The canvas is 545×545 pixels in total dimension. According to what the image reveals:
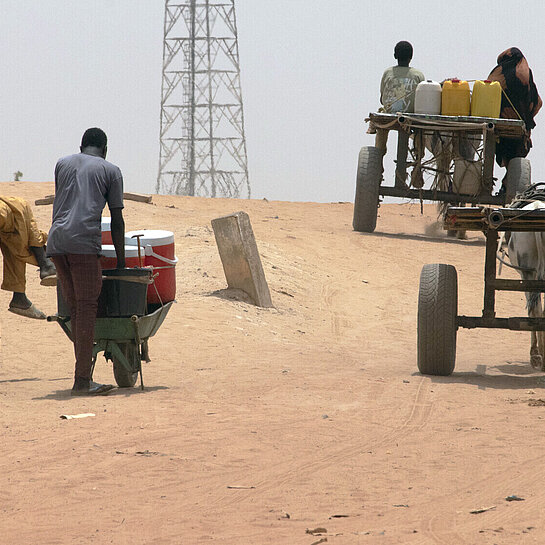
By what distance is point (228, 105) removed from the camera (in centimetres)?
3516

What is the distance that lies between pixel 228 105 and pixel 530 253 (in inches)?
1099

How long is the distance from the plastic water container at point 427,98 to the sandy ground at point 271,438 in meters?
4.91

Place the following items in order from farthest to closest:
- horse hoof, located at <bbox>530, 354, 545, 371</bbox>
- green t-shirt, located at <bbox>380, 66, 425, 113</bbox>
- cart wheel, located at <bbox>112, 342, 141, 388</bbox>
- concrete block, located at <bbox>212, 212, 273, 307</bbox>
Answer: green t-shirt, located at <bbox>380, 66, 425, 113</bbox>
concrete block, located at <bbox>212, 212, 273, 307</bbox>
horse hoof, located at <bbox>530, 354, 545, 371</bbox>
cart wheel, located at <bbox>112, 342, 141, 388</bbox>

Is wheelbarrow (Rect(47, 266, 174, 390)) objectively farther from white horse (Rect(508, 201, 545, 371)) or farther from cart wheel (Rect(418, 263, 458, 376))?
white horse (Rect(508, 201, 545, 371))

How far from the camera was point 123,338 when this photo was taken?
7238 mm

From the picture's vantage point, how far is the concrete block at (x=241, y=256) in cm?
1148

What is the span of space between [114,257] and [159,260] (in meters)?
0.45

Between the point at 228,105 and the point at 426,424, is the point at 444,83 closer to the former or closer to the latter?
the point at 426,424

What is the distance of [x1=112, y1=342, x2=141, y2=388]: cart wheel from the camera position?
24.1ft

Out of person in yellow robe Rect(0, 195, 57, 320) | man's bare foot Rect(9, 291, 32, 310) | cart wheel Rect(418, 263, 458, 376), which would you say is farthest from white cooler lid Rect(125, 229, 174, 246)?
cart wheel Rect(418, 263, 458, 376)

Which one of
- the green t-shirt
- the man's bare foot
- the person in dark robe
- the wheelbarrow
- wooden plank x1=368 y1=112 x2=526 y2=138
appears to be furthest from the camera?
the person in dark robe

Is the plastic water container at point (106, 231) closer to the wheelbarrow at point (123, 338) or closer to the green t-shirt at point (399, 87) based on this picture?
the wheelbarrow at point (123, 338)

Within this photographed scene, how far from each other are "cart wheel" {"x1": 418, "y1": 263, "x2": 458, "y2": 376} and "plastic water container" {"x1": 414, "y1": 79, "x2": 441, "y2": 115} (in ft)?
27.4

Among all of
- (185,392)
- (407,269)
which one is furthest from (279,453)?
Answer: (407,269)
